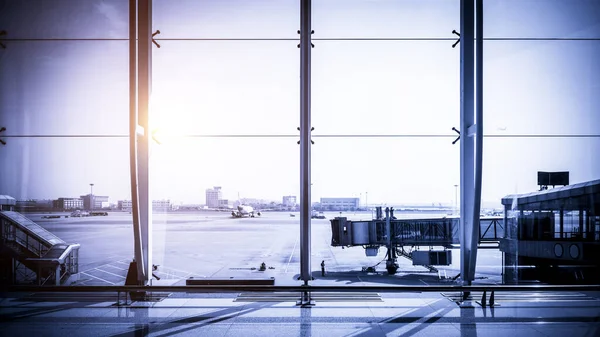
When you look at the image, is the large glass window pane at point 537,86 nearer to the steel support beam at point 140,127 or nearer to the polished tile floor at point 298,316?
the polished tile floor at point 298,316

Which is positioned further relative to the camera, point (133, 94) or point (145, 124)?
point (145, 124)

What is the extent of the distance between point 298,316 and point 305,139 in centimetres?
196

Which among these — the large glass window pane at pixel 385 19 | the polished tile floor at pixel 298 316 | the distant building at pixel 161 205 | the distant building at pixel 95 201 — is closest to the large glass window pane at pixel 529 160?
the polished tile floor at pixel 298 316

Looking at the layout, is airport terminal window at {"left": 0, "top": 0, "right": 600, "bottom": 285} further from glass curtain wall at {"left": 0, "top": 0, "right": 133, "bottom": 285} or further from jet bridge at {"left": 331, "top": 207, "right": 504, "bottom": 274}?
jet bridge at {"left": 331, "top": 207, "right": 504, "bottom": 274}

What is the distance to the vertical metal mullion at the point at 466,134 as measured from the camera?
164 inches

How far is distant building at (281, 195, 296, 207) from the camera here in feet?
14.2

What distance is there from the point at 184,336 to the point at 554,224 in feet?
18.8

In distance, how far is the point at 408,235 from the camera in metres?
5.80

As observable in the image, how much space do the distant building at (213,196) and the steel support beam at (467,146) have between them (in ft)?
A: 9.99

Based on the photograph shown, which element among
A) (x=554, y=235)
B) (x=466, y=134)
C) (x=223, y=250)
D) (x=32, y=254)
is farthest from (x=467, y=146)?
(x=32, y=254)

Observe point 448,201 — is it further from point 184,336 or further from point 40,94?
point 40,94

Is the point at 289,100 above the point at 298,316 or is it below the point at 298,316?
above

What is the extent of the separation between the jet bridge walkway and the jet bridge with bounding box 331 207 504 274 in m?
3.68

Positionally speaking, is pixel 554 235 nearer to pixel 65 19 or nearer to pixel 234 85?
pixel 234 85
